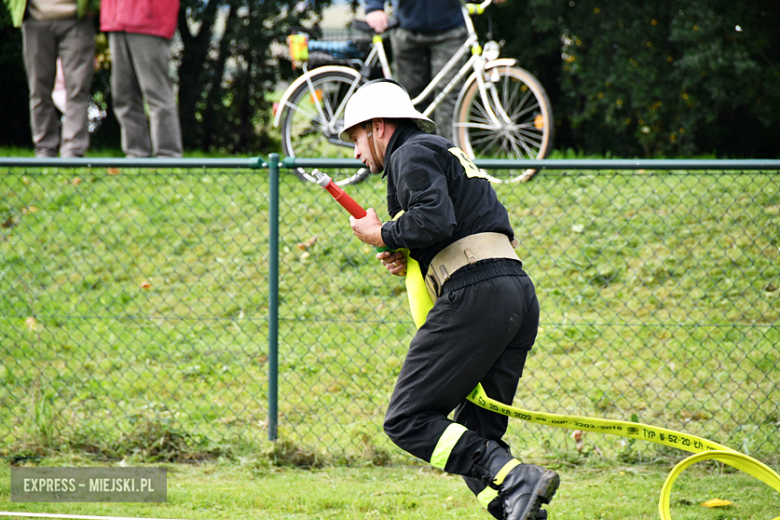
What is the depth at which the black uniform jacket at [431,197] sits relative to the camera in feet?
8.59

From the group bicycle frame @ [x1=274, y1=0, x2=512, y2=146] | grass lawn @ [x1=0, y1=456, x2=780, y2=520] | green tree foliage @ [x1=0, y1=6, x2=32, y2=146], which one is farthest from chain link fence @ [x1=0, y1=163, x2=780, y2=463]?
green tree foliage @ [x1=0, y1=6, x2=32, y2=146]

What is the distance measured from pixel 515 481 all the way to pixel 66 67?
5823mm

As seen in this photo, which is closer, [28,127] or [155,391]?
[155,391]

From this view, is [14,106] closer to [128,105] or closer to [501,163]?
[128,105]

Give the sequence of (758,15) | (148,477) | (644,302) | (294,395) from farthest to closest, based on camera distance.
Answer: (758,15), (644,302), (294,395), (148,477)

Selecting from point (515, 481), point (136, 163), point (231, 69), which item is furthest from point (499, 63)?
point (231, 69)

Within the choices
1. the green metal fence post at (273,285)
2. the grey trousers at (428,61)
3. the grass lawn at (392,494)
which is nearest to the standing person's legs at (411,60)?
the grey trousers at (428,61)

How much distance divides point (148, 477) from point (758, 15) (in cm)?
752

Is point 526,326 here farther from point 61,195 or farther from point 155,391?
point 61,195

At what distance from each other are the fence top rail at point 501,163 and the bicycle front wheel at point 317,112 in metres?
2.34

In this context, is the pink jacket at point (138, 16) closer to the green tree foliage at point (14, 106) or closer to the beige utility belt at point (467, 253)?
the green tree foliage at point (14, 106)

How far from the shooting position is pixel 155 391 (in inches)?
193

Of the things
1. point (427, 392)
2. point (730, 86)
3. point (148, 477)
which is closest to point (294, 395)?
point (148, 477)

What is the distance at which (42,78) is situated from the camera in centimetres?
682
